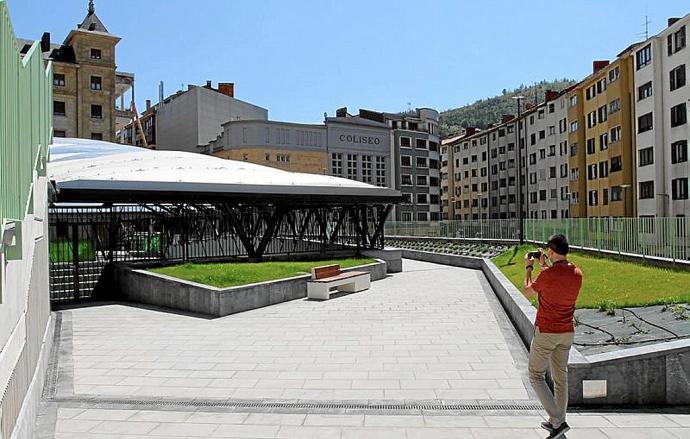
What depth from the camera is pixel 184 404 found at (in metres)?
7.34

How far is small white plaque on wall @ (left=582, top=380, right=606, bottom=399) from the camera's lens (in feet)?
22.8

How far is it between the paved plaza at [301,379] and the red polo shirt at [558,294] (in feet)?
3.86

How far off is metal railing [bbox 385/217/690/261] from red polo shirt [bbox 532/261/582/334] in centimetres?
1080

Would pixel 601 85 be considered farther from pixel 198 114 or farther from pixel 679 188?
pixel 198 114

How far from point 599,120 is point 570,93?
765 cm

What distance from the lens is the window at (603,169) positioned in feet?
168

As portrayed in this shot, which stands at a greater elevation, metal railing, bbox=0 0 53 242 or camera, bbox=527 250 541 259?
metal railing, bbox=0 0 53 242

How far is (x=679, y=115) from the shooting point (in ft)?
129

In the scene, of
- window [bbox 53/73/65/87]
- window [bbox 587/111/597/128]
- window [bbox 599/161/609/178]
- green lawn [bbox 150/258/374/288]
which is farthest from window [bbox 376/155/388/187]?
green lawn [bbox 150/258/374/288]

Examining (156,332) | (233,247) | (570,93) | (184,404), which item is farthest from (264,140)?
(184,404)

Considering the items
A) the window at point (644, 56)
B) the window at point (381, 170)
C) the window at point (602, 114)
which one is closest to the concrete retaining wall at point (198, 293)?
the window at point (644, 56)

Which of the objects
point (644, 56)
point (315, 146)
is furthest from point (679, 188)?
point (315, 146)

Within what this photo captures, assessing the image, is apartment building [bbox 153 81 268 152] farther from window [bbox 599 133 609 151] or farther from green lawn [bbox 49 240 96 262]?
green lawn [bbox 49 240 96 262]

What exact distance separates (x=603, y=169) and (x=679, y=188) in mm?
12905
